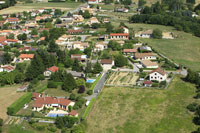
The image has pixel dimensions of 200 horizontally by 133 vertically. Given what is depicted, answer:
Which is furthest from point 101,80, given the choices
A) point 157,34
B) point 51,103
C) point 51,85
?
point 157,34

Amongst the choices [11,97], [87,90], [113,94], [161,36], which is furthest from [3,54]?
[161,36]

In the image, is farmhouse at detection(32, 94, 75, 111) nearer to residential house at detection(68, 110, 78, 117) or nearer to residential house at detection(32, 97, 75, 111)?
residential house at detection(32, 97, 75, 111)

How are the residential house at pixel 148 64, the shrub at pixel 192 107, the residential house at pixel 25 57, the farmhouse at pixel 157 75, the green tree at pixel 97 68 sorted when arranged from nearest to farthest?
the shrub at pixel 192 107 → the farmhouse at pixel 157 75 → the green tree at pixel 97 68 → the residential house at pixel 148 64 → the residential house at pixel 25 57

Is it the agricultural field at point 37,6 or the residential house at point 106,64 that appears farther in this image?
the agricultural field at point 37,6

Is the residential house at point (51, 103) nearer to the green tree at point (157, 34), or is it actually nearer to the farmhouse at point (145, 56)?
the farmhouse at point (145, 56)

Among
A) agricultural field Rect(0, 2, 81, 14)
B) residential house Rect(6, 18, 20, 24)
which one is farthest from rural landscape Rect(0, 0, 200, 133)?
agricultural field Rect(0, 2, 81, 14)

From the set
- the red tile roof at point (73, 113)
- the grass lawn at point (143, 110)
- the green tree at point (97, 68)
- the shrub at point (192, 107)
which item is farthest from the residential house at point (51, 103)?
the shrub at point (192, 107)

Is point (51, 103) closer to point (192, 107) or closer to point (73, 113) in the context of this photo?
point (73, 113)

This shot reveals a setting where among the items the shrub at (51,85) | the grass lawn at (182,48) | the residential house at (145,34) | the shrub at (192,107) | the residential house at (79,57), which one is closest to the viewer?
the shrub at (192,107)
